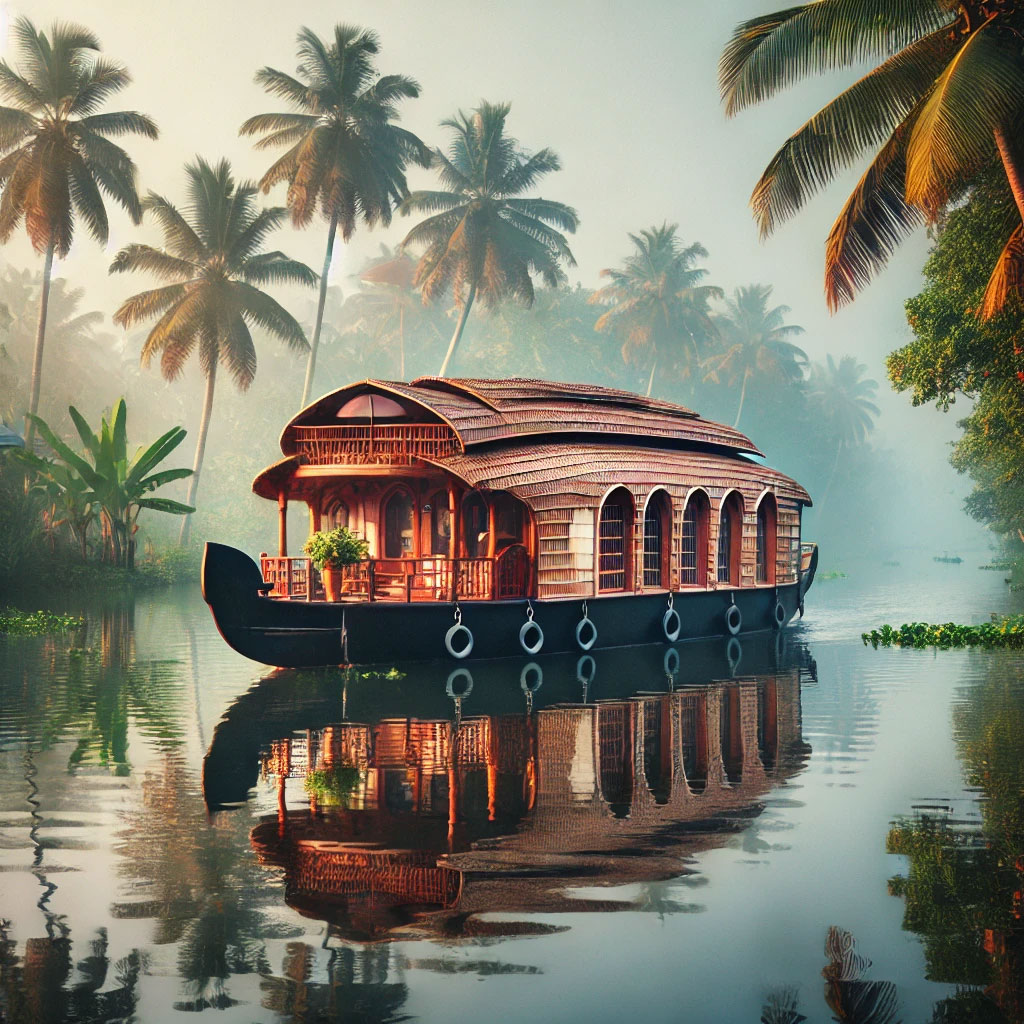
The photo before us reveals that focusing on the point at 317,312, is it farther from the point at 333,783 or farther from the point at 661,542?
the point at 333,783

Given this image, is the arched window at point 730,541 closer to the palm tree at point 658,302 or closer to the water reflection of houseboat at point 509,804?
the water reflection of houseboat at point 509,804

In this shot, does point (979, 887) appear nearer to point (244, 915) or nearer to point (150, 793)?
point (244, 915)

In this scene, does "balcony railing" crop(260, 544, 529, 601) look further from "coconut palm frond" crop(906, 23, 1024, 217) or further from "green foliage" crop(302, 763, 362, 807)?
"coconut palm frond" crop(906, 23, 1024, 217)

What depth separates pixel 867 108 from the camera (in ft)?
50.5

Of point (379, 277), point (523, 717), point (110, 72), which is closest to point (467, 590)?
point (523, 717)

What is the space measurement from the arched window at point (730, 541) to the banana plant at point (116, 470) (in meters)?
14.2

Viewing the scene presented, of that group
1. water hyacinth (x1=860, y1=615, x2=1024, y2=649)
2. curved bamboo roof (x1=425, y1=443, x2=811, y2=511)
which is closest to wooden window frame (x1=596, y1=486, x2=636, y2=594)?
curved bamboo roof (x1=425, y1=443, x2=811, y2=511)

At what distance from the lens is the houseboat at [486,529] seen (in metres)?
15.0

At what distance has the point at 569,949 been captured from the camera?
5195 mm

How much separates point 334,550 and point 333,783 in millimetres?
7124

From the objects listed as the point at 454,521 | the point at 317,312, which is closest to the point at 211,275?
the point at 317,312

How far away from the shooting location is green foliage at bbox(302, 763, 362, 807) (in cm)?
802

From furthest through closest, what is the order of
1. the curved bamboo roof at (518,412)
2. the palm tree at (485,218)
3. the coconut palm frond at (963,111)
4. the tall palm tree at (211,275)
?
1. the palm tree at (485,218)
2. the tall palm tree at (211,275)
3. the curved bamboo roof at (518,412)
4. the coconut palm frond at (963,111)

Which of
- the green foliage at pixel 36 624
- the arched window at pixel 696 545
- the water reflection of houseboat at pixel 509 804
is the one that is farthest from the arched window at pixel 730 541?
the green foliage at pixel 36 624
